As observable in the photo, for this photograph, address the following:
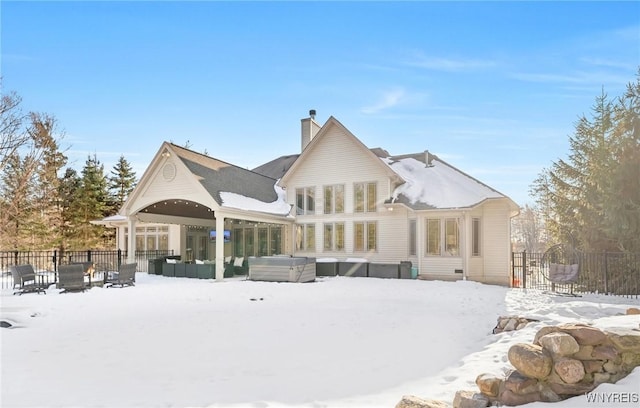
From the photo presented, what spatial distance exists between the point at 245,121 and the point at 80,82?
24.1ft

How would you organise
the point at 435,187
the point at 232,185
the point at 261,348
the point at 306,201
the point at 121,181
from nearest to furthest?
the point at 261,348 < the point at 435,187 < the point at 232,185 < the point at 306,201 < the point at 121,181

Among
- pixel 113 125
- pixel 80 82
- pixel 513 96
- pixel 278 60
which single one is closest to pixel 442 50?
pixel 513 96

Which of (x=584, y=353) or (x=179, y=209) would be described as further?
(x=179, y=209)

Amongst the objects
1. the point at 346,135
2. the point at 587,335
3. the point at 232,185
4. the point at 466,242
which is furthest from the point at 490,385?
the point at 232,185

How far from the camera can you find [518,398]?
12.5 feet

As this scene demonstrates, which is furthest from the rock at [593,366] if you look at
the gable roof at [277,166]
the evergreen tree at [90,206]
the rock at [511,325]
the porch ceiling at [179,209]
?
the evergreen tree at [90,206]

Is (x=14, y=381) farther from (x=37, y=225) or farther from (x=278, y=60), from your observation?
(x=37, y=225)

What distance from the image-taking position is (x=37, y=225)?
1104 inches

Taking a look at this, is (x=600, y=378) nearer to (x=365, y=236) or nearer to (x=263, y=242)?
(x=365, y=236)

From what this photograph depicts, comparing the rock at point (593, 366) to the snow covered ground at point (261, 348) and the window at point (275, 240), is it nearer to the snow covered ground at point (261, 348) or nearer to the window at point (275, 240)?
the snow covered ground at point (261, 348)

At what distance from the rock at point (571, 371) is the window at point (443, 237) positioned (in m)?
13.7

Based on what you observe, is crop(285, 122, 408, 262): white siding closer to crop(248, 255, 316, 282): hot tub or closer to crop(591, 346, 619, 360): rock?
crop(248, 255, 316, 282): hot tub

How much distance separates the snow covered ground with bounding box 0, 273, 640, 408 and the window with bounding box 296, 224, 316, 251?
28.0 ft

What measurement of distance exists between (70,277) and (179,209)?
938cm
